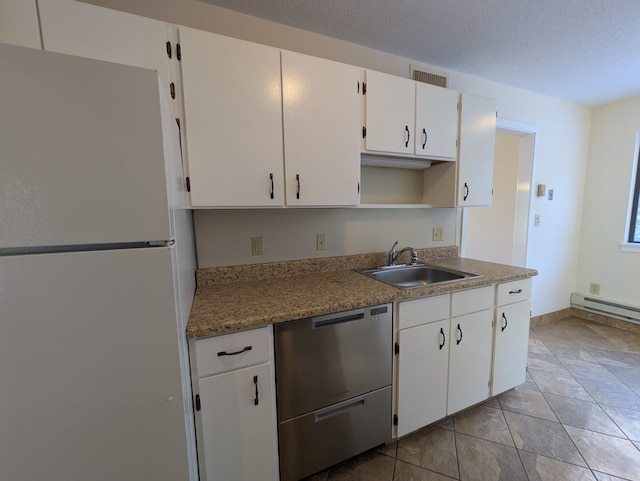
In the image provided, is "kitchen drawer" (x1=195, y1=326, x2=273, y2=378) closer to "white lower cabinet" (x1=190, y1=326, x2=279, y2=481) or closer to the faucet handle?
"white lower cabinet" (x1=190, y1=326, x2=279, y2=481)

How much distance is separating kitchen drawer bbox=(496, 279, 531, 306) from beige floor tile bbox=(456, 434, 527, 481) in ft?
2.79

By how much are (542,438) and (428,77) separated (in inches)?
99.5

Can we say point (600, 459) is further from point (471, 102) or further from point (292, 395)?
point (471, 102)

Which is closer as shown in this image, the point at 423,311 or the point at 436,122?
the point at 423,311

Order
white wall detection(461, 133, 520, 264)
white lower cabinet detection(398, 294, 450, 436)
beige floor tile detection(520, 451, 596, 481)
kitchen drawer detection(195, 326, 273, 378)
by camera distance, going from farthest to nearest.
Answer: white wall detection(461, 133, 520, 264) → white lower cabinet detection(398, 294, 450, 436) → beige floor tile detection(520, 451, 596, 481) → kitchen drawer detection(195, 326, 273, 378)

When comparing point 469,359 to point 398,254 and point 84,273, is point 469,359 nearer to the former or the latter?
point 398,254

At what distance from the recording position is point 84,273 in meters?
0.69

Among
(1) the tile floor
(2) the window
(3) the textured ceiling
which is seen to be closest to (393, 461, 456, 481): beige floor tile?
(1) the tile floor

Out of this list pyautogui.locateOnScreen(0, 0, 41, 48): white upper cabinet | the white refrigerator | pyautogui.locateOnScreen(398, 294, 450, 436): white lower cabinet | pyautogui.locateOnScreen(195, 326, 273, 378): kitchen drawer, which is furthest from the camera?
pyautogui.locateOnScreen(398, 294, 450, 436): white lower cabinet

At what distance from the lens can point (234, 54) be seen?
1.27 m

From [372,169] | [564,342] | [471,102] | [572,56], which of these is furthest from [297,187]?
[564,342]

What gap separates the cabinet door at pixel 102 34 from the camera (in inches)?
40.0

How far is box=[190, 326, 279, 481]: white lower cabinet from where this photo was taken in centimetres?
106

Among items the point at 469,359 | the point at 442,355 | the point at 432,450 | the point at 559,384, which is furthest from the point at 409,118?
the point at 559,384
